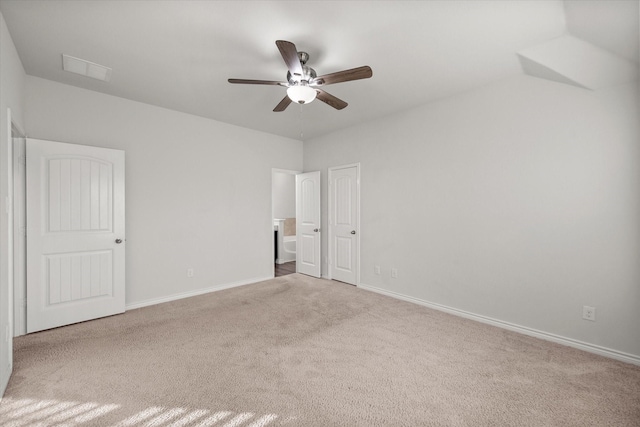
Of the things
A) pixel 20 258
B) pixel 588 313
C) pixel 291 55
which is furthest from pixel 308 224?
pixel 588 313

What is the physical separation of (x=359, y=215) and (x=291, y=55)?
2.86m

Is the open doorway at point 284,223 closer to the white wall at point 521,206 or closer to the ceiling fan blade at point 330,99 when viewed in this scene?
the white wall at point 521,206

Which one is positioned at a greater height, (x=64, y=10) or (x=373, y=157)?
(x=64, y=10)

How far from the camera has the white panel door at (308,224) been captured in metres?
5.16

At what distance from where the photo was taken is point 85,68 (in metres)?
2.75

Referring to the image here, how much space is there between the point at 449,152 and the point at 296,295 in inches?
110

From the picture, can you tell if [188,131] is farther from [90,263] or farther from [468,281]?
[468,281]

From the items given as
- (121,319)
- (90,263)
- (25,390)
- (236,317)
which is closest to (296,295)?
(236,317)

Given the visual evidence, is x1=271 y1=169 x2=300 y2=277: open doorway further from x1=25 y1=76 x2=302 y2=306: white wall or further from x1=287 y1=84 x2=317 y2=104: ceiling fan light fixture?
x1=287 y1=84 x2=317 y2=104: ceiling fan light fixture

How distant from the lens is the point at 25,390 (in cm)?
194

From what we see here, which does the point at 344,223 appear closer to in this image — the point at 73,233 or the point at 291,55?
the point at 291,55

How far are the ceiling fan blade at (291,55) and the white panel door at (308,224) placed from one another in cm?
291

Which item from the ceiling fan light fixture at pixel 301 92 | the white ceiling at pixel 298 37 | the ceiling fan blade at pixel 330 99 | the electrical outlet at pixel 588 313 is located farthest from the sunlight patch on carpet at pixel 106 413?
the electrical outlet at pixel 588 313

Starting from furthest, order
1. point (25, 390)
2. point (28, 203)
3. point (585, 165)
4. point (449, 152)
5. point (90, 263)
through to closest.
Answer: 1. point (449, 152)
2. point (90, 263)
3. point (28, 203)
4. point (585, 165)
5. point (25, 390)
